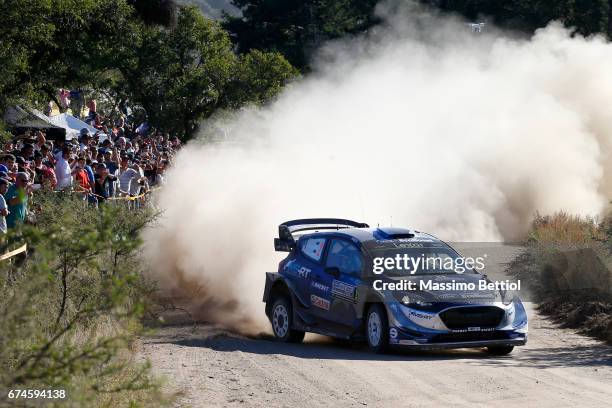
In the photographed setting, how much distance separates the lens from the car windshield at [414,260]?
13.3 meters

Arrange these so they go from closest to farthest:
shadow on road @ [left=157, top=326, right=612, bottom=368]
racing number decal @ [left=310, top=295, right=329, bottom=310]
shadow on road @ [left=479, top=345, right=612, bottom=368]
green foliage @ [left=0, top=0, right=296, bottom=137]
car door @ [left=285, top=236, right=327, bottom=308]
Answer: shadow on road @ [left=479, top=345, right=612, bottom=368] < shadow on road @ [left=157, top=326, right=612, bottom=368] < racing number decal @ [left=310, top=295, right=329, bottom=310] < car door @ [left=285, top=236, right=327, bottom=308] < green foliage @ [left=0, top=0, right=296, bottom=137]

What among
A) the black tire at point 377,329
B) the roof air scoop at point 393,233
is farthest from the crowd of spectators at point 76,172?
the black tire at point 377,329

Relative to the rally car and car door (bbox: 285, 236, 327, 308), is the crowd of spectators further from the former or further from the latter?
the rally car

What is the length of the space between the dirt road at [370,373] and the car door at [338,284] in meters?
0.45

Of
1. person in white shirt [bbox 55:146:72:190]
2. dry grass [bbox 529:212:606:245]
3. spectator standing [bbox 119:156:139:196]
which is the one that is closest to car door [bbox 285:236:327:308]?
person in white shirt [bbox 55:146:72:190]

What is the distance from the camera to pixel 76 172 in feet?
62.1

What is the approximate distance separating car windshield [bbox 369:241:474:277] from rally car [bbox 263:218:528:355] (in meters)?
0.02

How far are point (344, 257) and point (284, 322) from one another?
125 centimetres

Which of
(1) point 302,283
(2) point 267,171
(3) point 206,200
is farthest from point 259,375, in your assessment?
(2) point 267,171

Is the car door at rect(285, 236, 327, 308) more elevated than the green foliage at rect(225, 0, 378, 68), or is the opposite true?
the green foliage at rect(225, 0, 378, 68)

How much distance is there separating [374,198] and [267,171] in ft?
12.5

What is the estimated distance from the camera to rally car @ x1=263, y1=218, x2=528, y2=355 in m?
12.5

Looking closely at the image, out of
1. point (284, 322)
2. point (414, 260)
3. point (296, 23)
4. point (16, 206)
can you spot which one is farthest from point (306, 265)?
point (296, 23)

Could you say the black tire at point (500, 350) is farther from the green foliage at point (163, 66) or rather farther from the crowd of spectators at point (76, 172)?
the green foliage at point (163, 66)
